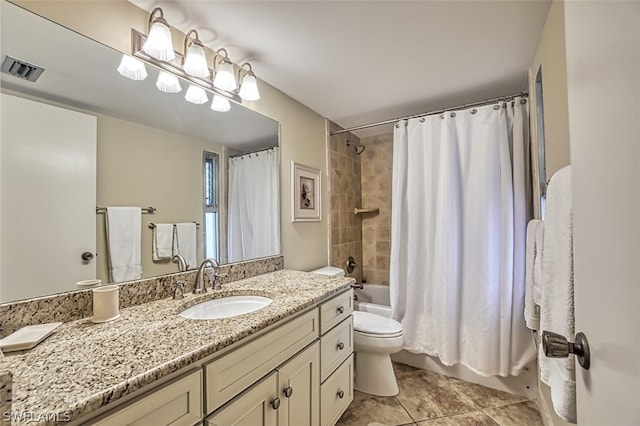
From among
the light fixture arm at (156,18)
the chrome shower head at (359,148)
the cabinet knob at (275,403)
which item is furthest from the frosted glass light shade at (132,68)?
the chrome shower head at (359,148)

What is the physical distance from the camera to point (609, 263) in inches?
17.6

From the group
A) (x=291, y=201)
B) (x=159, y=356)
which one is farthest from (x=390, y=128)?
(x=159, y=356)

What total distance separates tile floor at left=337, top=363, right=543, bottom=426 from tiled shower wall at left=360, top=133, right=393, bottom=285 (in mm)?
1219

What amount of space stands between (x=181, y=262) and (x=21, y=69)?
92 centimetres

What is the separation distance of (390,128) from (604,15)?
2.54 m

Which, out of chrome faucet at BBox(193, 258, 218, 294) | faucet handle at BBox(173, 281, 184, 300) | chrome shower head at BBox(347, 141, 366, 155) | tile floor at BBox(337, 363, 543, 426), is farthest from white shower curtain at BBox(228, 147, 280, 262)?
chrome shower head at BBox(347, 141, 366, 155)

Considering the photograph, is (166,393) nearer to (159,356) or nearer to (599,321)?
(159,356)

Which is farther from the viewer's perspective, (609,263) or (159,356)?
(159,356)

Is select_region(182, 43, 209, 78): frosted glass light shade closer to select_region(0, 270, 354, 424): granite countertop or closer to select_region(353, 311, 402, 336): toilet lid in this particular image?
select_region(0, 270, 354, 424): granite countertop

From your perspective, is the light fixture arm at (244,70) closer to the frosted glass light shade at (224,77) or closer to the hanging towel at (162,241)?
the frosted glass light shade at (224,77)

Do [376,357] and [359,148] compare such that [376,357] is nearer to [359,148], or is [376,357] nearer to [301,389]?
[301,389]

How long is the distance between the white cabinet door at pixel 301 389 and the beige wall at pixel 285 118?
2.81ft

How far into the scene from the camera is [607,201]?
0.45m

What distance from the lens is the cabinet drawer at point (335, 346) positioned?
4.53 feet
